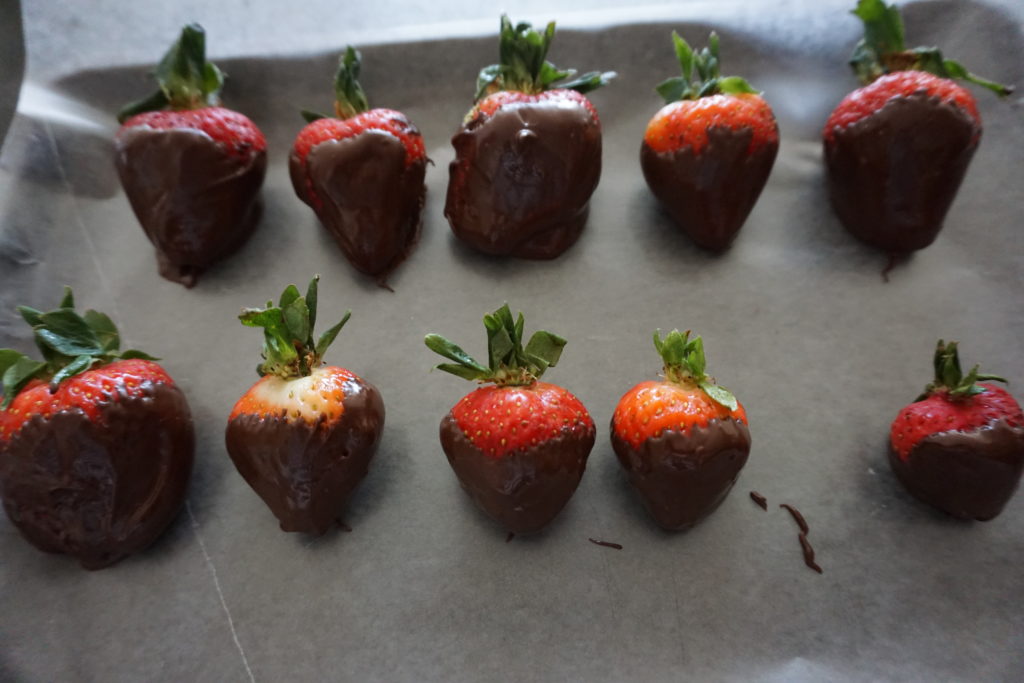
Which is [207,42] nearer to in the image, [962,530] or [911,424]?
[911,424]

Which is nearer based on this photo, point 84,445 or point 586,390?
point 84,445

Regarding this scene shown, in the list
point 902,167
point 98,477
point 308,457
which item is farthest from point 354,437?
point 902,167

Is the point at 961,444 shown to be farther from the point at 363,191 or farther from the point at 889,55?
the point at 363,191

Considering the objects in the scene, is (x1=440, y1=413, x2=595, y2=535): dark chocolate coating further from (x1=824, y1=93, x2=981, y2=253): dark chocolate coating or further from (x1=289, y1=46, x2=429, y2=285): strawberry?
(x1=824, y1=93, x2=981, y2=253): dark chocolate coating

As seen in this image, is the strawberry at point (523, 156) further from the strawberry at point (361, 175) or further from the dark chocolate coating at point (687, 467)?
the dark chocolate coating at point (687, 467)

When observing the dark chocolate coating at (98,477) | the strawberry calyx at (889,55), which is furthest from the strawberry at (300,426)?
the strawberry calyx at (889,55)

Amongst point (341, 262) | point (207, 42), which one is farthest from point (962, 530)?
point (207, 42)
